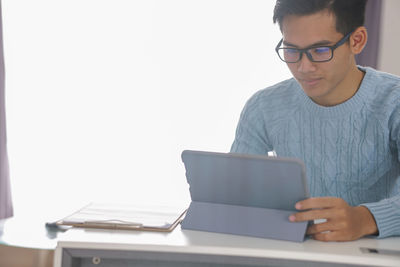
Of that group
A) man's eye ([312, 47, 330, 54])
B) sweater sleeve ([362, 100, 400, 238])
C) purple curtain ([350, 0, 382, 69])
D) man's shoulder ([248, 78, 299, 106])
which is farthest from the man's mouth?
purple curtain ([350, 0, 382, 69])

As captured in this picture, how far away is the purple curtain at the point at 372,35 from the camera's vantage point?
3.74 meters

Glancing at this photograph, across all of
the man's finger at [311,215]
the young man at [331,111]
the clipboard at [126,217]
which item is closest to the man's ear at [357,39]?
the young man at [331,111]

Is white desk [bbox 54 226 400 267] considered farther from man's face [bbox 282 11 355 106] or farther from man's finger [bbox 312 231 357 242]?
man's face [bbox 282 11 355 106]

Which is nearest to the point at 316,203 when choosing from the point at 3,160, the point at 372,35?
the point at 372,35

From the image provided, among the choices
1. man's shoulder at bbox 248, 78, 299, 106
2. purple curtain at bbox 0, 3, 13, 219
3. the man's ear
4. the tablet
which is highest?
the man's ear

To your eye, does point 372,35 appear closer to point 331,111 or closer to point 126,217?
point 331,111

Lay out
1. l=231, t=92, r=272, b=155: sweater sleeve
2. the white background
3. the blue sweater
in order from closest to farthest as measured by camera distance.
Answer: the blue sweater → l=231, t=92, r=272, b=155: sweater sleeve → the white background

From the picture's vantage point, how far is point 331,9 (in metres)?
1.83

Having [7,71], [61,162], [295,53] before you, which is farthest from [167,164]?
[295,53]

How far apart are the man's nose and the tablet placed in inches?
20.5

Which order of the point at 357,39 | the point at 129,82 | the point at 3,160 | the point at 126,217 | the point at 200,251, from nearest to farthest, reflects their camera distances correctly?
the point at 200,251
the point at 126,217
the point at 357,39
the point at 3,160
the point at 129,82

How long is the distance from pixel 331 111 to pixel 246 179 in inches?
26.4

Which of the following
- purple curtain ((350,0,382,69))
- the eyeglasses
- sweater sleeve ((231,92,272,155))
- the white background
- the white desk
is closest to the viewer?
the white desk

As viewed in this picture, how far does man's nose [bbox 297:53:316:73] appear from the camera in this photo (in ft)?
5.92
